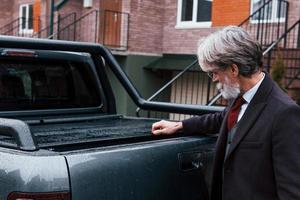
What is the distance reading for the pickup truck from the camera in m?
2.16

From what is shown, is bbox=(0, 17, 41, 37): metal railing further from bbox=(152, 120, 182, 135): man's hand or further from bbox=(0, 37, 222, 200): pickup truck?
bbox=(152, 120, 182, 135): man's hand

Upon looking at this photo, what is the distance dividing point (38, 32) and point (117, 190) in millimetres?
16607

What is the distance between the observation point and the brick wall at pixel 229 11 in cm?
1373

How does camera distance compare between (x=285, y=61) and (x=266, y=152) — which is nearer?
(x=266, y=152)

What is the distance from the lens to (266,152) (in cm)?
242

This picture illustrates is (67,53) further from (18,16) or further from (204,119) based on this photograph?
(18,16)

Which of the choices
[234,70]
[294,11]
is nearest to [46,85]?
[234,70]

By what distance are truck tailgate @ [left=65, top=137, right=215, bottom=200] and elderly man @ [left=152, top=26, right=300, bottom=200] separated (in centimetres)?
15

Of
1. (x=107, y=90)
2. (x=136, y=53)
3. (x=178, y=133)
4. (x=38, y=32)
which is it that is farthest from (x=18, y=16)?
(x=178, y=133)

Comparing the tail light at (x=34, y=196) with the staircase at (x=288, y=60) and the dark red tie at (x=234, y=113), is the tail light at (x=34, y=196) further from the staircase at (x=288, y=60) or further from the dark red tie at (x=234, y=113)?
the staircase at (x=288, y=60)

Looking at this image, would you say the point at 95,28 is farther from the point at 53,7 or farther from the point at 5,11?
the point at 5,11

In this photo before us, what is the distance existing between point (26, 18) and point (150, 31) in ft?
19.2

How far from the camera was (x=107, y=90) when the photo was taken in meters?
4.51

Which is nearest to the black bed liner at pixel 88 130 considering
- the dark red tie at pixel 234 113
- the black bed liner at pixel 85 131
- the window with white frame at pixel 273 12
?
the black bed liner at pixel 85 131
